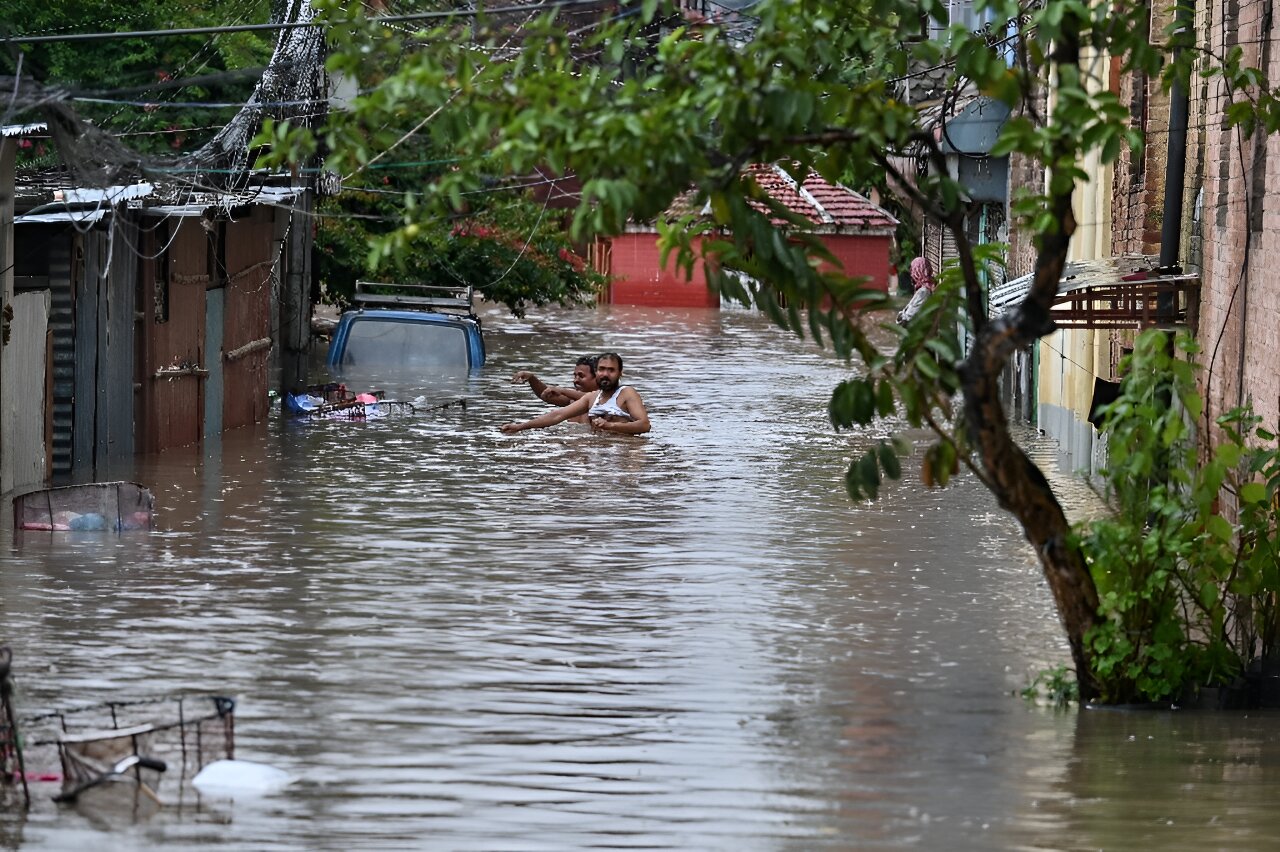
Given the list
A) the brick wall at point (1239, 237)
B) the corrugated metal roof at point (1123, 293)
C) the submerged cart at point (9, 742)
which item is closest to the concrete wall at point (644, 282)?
the corrugated metal roof at point (1123, 293)

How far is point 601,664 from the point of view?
10.6 m

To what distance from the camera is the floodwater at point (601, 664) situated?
A: 7691mm

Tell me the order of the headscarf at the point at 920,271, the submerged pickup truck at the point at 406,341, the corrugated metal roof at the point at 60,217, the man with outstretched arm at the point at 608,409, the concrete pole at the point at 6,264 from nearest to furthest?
the concrete pole at the point at 6,264 < the corrugated metal roof at the point at 60,217 < the man with outstretched arm at the point at 608,409 < the headscarf at the point at 920,271 < the submerged pickup truck at the point at 406,341

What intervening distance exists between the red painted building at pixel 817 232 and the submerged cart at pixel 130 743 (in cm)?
3946

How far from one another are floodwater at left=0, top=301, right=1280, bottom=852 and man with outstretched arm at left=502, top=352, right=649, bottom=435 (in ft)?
5.75

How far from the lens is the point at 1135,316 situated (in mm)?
14750

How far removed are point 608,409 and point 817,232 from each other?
95.2ft

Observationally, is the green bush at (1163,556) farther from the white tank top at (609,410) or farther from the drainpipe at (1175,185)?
the white tank top at (609,410)

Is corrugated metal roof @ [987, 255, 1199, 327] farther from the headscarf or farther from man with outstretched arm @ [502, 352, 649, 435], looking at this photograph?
the headscarf

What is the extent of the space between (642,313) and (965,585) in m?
33.9

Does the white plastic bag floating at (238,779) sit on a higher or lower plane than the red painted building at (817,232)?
lower

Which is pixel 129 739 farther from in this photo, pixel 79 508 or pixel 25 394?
pixel 25 394

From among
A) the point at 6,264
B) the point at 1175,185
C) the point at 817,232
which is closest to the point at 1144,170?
the point at 1175,185

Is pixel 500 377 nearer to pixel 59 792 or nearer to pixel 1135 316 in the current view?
→ pixel 1135 316
